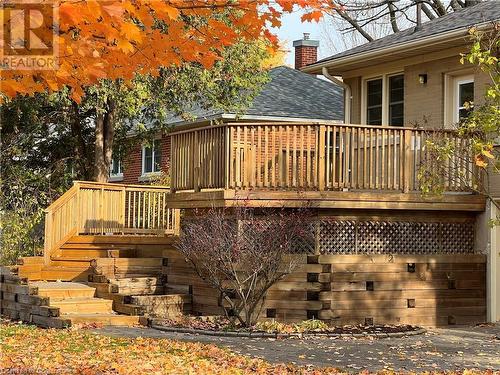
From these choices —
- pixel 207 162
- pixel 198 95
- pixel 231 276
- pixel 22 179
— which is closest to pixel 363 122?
pixel 198 95

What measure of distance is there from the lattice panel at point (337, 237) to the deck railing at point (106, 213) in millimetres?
5778

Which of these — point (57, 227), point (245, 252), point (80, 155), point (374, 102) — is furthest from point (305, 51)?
point (245, 252)

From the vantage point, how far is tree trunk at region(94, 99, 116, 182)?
76.8ft

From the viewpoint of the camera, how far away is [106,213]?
20234 millimetres

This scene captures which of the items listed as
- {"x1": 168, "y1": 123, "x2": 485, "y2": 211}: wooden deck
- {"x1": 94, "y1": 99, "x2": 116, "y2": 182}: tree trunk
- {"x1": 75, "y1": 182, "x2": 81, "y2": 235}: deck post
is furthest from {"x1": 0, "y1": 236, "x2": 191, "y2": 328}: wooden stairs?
{"x1": 94, "y1": 99, "x2": 116, "y2": 182}: tree trunk

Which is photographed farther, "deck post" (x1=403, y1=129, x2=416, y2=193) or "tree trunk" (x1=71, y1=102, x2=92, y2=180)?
"tree trunk" (x1=71, y1=102, x2=92, y2=180)

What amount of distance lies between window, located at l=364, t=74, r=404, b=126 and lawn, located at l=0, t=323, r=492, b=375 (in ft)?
31.6

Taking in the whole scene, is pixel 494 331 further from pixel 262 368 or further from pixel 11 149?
pixel 11 149

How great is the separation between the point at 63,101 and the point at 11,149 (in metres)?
2.69

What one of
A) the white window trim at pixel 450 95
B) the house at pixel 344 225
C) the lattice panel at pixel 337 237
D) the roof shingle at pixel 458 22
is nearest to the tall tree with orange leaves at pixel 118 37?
the house at pixel 344 225

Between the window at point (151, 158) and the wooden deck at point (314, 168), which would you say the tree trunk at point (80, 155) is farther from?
the wooden deck at point (314, 168)

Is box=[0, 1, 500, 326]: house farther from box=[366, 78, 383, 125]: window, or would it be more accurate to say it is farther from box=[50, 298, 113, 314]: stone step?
box=[366, 78, 383, 125]: window

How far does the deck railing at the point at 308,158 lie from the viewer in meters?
15.0

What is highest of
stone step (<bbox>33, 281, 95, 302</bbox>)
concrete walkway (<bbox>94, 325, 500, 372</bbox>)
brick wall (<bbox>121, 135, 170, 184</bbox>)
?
brick wall (<bbox>121, 135, 170, 184</bbox>)
